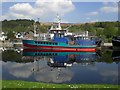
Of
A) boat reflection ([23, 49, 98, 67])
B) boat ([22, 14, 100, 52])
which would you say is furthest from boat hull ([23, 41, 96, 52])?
boat reflection ([23, 49, 98, 67])

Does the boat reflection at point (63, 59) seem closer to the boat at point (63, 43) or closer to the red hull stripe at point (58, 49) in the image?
the red hull stripe at point (58, 49)

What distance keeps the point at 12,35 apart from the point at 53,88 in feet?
382

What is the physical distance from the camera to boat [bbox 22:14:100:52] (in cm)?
8825

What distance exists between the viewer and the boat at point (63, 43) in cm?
8825

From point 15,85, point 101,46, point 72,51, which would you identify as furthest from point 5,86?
point 101,46

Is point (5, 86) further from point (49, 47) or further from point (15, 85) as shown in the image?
point (49, 47)

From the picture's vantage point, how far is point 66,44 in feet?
293

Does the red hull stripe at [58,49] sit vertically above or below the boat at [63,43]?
below

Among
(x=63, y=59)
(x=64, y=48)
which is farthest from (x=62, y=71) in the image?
(x=64, y=48)

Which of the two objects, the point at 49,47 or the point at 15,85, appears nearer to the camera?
the point at 15,85

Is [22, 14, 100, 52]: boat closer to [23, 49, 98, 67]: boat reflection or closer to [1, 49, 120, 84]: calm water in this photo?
[23, 49, 98, 67]: boat reflection

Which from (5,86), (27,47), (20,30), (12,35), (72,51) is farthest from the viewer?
(20,30)

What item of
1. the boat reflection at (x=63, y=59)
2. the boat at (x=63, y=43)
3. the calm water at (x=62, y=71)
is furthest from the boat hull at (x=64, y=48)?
the calm water at (x=62, y=71)

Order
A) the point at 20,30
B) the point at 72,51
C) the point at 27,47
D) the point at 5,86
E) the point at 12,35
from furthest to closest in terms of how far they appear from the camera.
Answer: the point at 20,30
the point at 12,35
the point at 27,47
the point at 72,51
the point at 5,86
